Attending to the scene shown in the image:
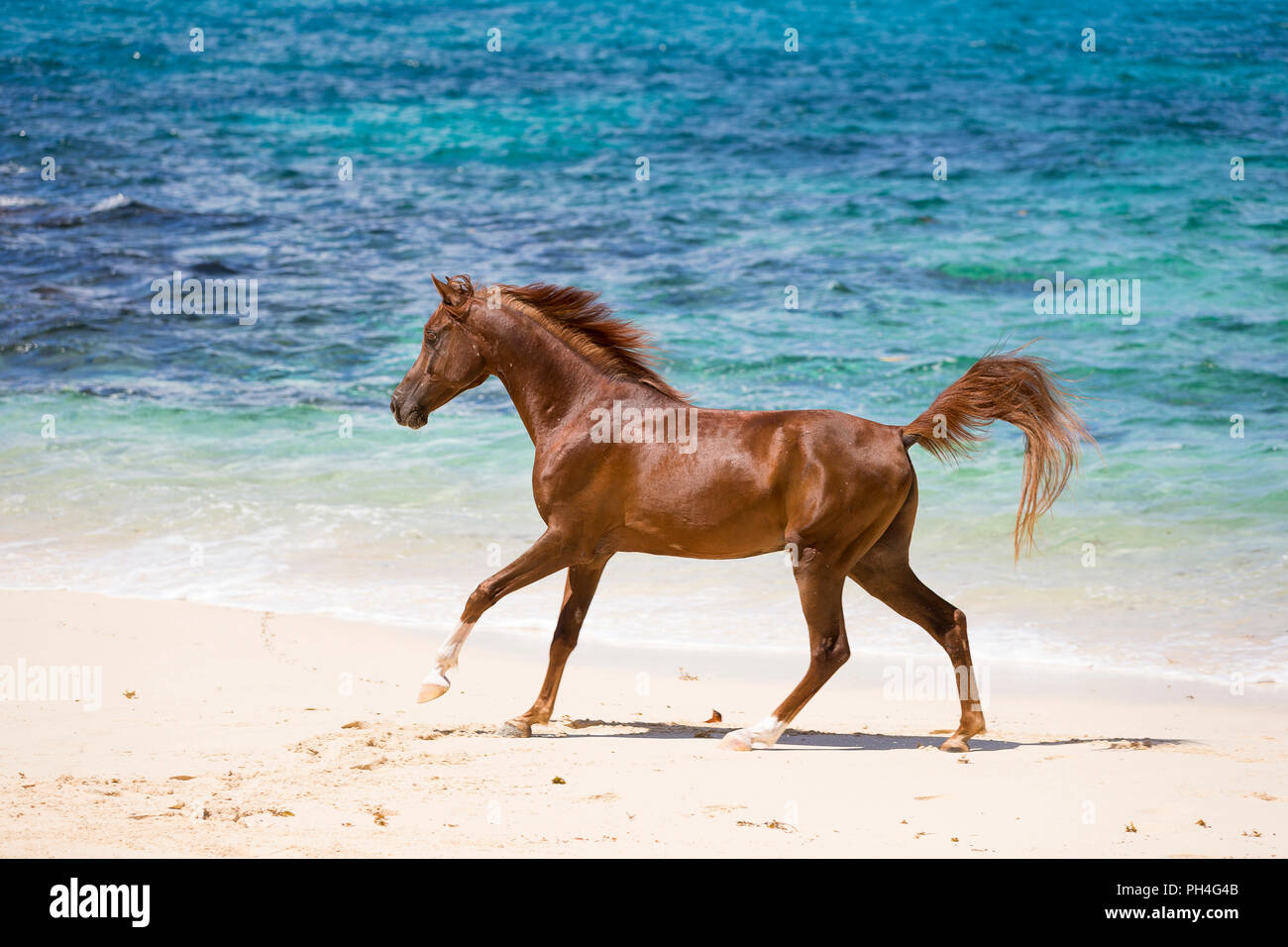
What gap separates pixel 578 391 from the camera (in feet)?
21.6

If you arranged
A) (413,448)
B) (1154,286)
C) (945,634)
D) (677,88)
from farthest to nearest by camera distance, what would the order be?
(677,88) < (1154,286) < (413,448) < (945,634)

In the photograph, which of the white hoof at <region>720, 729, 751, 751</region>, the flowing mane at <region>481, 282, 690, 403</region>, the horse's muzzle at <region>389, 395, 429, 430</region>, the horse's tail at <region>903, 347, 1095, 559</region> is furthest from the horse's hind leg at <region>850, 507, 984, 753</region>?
the horse's muzzle at <region>389, 395, 429, 430</region>

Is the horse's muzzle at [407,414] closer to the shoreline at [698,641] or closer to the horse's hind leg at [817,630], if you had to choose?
the shoreline at [698,641]

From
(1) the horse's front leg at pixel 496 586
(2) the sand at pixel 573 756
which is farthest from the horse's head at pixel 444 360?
(2) the sand at pixel 573 756

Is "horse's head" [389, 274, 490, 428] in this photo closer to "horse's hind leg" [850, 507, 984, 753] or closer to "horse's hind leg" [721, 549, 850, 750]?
"horse's hind leg" [721, 549, 850, 750]

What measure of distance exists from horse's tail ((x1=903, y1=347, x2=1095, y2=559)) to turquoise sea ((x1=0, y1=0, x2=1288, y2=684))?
184cm

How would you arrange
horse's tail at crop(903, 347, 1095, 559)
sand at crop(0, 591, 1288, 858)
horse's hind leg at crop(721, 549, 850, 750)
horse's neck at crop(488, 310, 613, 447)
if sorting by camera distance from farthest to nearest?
horse's neck at crop(488, 310, 613, 447) < horse's tail at crop(903, 347, 1095, 559) < horse's hind leg at crop(721, 549, 850, 750) < sand at crop(0, 591, 1288, 858)

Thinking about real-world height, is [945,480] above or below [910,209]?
below

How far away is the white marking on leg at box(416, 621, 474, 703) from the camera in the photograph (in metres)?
5.93

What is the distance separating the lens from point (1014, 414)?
6.21 m

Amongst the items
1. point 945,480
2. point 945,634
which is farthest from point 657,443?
point 945,480

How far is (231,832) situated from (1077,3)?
3434 centimetres

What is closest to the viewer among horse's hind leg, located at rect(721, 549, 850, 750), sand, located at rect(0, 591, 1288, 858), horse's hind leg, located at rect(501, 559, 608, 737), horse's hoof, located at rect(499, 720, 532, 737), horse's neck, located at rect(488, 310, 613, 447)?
sand, located at rect(0, 591, 1288, 858)

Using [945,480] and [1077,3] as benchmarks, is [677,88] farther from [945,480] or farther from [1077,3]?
[945,480]
